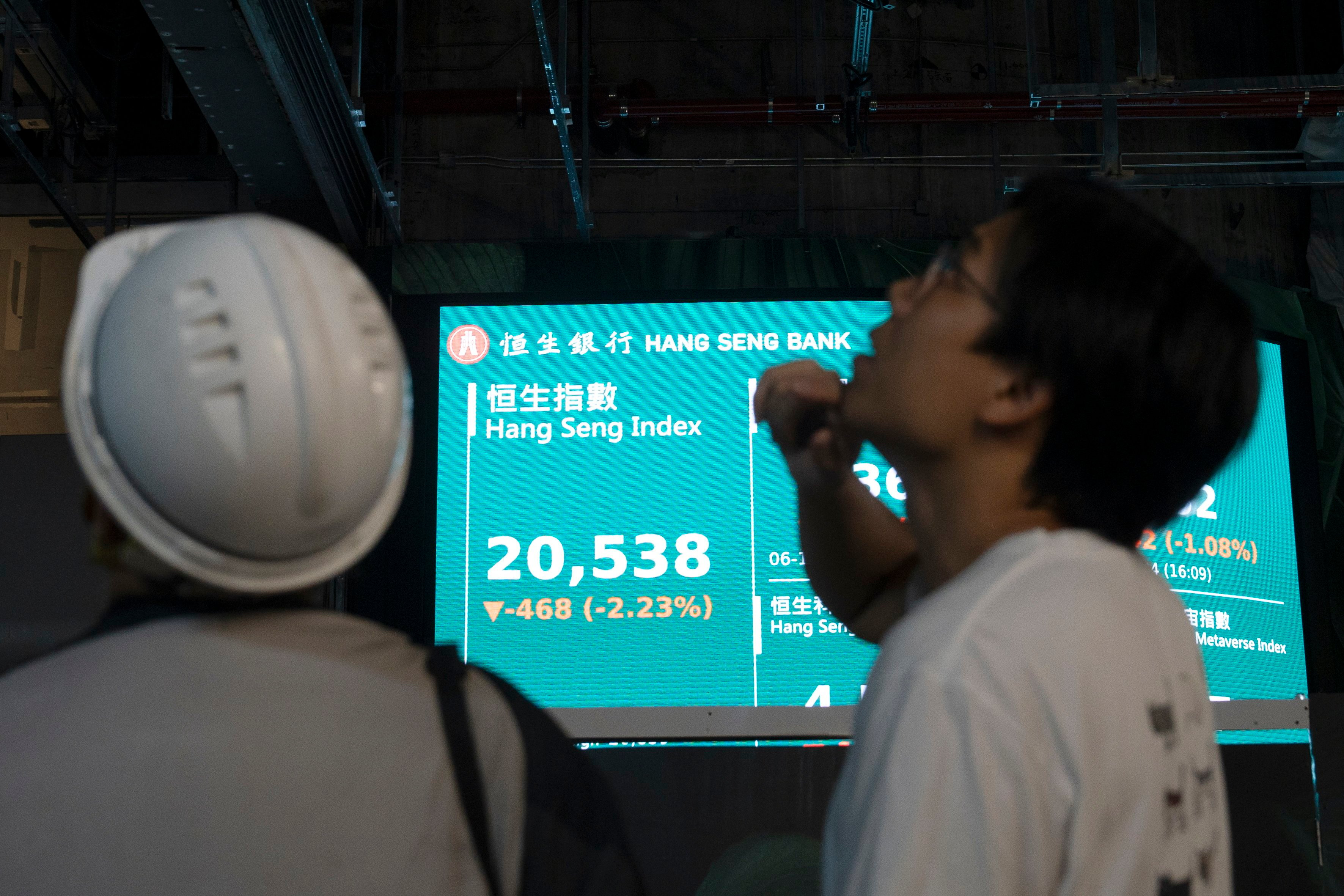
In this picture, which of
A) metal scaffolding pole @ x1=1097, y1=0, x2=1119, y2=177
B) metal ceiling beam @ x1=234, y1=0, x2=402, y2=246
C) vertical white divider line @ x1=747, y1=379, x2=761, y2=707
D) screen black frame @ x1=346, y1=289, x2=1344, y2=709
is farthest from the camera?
screen black frame @ x1=346, y1=289, x2=1344, y2=709

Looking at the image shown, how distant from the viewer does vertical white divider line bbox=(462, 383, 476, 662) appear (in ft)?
13.3

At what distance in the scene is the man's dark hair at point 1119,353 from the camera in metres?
0.88

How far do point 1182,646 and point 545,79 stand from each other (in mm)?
4700

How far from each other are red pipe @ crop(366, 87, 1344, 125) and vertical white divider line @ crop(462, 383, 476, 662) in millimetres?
1392

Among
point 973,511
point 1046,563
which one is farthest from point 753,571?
point 1046,563

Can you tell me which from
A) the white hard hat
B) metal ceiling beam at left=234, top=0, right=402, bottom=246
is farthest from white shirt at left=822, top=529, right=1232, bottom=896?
metal ceiling beam at left=234, top=0, right=402, bottom=246

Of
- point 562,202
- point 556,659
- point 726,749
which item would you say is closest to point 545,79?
point 562,202

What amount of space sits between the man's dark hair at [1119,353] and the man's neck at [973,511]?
0.7 inches

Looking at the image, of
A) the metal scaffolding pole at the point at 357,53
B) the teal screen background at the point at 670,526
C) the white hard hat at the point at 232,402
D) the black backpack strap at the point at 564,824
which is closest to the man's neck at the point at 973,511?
the black backpack strap at the point at 564,824

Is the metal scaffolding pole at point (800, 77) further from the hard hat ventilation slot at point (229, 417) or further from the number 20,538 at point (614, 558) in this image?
the hard hat ventilation slot at point (229, 417)

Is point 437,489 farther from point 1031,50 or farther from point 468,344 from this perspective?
point 1031,50

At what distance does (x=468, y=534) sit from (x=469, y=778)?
3394 mm

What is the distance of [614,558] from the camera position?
13.4ft

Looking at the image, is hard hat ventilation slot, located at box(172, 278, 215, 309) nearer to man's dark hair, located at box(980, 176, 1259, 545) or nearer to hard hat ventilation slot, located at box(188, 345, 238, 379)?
hard hat ventilation slot, located at box(188, 345, 238, 379)
